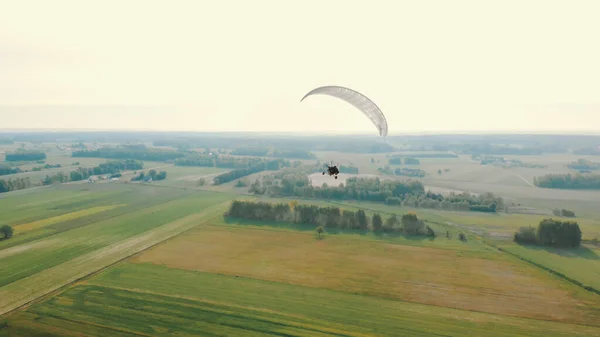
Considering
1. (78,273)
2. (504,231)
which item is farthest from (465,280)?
(78,273)

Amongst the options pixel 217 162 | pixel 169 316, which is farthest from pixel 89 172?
pixel 169 316

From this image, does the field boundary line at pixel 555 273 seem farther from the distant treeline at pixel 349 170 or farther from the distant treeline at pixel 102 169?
Result: the distant treeline at pixel 102 169

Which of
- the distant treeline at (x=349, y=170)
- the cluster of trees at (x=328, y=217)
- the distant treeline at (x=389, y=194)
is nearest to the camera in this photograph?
the cluster of trees at (x=328, y=217)

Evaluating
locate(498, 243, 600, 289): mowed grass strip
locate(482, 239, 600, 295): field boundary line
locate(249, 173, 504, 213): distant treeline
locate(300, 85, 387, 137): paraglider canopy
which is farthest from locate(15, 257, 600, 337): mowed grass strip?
locate(249, 173, 504, 213): distant treeline

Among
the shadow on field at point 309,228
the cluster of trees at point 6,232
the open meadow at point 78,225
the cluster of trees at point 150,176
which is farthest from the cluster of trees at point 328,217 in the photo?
the cluster of trees at point 150,176

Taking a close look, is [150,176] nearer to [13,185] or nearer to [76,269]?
[13,185]
